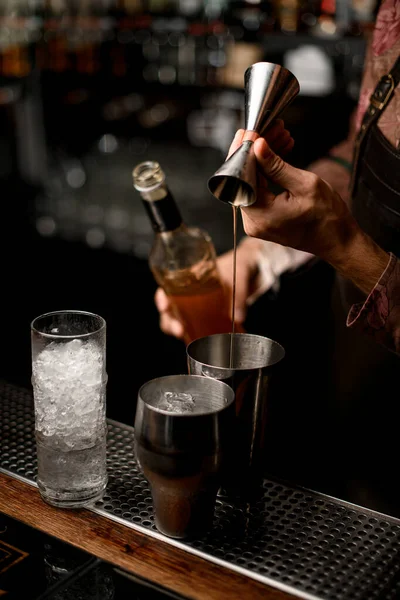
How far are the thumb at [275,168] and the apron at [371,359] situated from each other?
0.53 meters

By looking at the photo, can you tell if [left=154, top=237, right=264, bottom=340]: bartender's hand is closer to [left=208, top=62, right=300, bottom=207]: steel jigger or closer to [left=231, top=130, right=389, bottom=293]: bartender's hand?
[left=231, top=130, right=389, bottom=293]: bartender's hand

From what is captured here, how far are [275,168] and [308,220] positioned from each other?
0.14 meters

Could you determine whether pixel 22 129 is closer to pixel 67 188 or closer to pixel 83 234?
pixel 67 188

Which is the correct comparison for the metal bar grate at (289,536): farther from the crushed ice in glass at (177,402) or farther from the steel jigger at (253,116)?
the steel jigger at (253,116)

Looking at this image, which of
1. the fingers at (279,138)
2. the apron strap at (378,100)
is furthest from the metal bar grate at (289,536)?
the apron strap at (378,100)

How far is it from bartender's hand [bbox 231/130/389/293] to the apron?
13.6 inches

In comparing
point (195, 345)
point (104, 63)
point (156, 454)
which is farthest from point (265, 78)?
point (104, 63)

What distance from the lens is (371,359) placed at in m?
1.74

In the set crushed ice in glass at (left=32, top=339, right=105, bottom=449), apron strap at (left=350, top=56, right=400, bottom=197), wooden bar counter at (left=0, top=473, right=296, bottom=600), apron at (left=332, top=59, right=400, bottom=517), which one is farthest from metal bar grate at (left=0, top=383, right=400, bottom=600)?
apron strap at (left=350, top=56, right=400, bottom=197)

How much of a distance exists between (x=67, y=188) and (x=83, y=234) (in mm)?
493

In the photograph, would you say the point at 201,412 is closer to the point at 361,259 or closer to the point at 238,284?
the point at 361,259

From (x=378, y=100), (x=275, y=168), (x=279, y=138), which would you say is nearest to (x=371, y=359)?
(x=378, y=100)

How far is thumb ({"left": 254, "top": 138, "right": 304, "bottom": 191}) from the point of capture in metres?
1.04

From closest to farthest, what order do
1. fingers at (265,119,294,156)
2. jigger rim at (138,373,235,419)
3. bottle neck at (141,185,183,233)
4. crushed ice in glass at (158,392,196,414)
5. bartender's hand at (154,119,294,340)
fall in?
jigger rim at (138,373,235,419), crushed ice in glass at (158,392,196,414), fingers at (265,119,294,156), bottle neck at (141,185,183,233), bartender's hand at (154,119,294,340)
